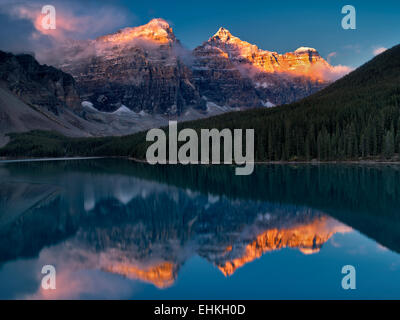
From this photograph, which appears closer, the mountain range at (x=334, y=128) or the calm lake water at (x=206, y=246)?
the calm lake water at (x=206, y=246)

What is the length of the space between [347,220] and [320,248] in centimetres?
818

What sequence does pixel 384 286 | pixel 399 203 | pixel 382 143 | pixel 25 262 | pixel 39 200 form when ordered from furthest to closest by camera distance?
pixel 382 143 → pixel 39 200 → pixel 399 203 → pixel 25 262 → pixel 384 286

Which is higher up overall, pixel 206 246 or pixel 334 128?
pixel 334 128

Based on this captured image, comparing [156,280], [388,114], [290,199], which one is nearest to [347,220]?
[290,199]

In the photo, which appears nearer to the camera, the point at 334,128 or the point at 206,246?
the point at 206,246

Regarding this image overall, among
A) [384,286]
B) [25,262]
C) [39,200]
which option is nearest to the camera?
[384,286]

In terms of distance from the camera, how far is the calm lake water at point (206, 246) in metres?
16.8

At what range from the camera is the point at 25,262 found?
21.3 meters

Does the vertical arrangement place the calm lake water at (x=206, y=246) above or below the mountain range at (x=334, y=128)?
below

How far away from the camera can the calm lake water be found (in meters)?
16.8

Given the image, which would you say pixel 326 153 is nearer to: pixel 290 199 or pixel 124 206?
pixel 290 199

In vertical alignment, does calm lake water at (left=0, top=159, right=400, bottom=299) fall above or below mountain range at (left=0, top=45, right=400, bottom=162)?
below

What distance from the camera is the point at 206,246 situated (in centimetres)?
2320

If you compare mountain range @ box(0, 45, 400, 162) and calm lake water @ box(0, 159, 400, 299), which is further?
mountain range @ box(0, 45, 400, 162)
